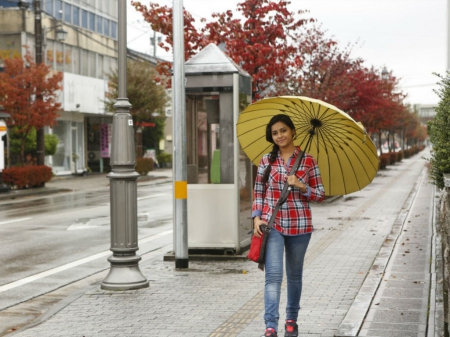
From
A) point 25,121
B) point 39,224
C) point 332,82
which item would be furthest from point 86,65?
point 39,224

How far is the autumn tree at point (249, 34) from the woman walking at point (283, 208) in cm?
1168

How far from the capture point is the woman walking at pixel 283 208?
20.6 feet

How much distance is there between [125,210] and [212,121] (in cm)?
275

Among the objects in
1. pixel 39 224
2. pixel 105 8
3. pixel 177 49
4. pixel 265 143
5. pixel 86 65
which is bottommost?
pixel 39 224

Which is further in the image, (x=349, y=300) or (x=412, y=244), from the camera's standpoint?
(x=412, y=244)

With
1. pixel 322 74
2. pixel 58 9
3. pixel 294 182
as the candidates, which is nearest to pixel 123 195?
pixel 294 182

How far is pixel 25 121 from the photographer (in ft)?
98.9

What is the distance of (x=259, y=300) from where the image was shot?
8.51 meters

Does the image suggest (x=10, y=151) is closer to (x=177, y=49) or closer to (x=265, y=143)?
(x=177, y=49)

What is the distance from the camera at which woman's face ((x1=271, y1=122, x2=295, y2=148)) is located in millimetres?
6379

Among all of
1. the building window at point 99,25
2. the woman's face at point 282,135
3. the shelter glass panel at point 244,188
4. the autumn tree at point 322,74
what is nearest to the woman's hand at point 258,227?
the woman's face at point 282,135

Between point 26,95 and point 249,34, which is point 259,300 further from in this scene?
point 26,95

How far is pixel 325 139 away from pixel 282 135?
680 millimetres

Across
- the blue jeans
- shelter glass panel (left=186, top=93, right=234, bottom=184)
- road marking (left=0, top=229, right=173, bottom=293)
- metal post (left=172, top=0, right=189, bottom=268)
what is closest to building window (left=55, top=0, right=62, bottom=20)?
road marking (left=0, top=229, right=173, bottom=293)
